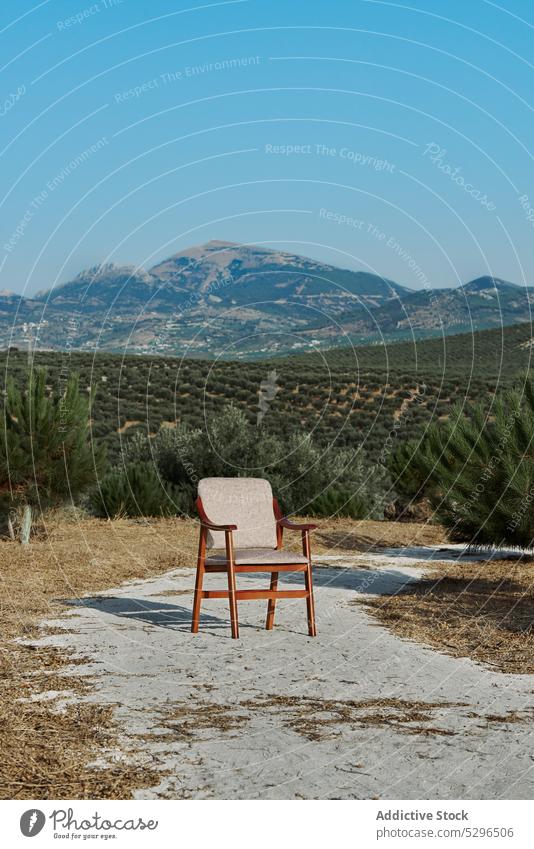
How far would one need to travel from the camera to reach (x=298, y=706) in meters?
4.96

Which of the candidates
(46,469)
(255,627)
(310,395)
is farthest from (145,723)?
(310,395)

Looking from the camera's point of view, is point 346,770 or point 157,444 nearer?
point 346,770

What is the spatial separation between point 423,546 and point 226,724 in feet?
30.1

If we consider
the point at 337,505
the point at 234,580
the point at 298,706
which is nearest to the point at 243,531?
the point at 234,580

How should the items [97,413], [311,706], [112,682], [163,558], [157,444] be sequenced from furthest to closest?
1. [97,413]
2. [157,444]
3. [163,558]
4. [112,682]
5. [311,706]

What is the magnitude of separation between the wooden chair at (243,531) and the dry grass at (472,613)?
0.91 metres

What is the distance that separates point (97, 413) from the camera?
30047 millimetres

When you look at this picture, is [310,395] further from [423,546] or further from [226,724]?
[226,724]

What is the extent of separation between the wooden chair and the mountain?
2.74 metres

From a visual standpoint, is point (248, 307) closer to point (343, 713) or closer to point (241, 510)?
point (241, 510)

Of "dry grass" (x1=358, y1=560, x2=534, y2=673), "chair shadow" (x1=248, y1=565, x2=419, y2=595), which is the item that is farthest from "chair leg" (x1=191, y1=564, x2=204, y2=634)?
"chair shadow" (x1=248, y1=565, x2=419, y2=595)

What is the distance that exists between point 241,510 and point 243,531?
0.51 feet

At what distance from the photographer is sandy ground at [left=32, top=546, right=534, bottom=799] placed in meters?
3.79

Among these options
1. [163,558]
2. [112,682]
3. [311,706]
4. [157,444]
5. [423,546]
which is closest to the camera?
[311,706]
